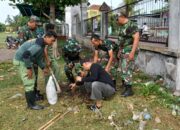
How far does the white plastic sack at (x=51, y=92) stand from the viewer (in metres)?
6.16

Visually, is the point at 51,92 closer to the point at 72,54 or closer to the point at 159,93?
the point at 72,54

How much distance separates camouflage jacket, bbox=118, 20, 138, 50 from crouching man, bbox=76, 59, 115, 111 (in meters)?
0.82

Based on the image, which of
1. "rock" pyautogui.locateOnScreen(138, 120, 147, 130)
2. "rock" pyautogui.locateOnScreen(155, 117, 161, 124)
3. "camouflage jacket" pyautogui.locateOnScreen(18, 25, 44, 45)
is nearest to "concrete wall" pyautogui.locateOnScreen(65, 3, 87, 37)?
"camouflage jacket" pyautogui.locateOnScreen(18, 25, 44, 45)

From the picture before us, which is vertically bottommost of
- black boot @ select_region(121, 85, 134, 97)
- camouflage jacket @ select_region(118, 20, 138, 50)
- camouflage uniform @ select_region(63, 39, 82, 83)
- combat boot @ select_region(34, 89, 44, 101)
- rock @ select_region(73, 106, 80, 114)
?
rock @ select_region(73, 106, 80, 114)

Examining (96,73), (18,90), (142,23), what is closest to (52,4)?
(142,23)

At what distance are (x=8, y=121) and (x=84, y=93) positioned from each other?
1672 millimetres

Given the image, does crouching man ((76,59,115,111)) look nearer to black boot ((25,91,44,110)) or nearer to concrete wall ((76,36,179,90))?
black boot ((25,91,44,110))

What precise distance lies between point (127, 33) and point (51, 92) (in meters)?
1.82

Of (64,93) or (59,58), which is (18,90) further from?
(59,58)

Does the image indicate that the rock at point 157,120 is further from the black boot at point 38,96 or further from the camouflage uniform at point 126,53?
the black boot at point 38,96

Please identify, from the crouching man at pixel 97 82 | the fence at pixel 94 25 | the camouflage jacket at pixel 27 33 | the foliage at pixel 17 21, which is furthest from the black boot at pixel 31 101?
the foliage at pixel 17 21

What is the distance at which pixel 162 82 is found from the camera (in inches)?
276

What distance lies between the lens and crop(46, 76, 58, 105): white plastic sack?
6160mm

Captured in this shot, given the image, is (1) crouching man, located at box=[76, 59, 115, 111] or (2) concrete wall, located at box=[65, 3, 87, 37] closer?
(1) crouching man, located at box=[76, 59, 115, 111]
